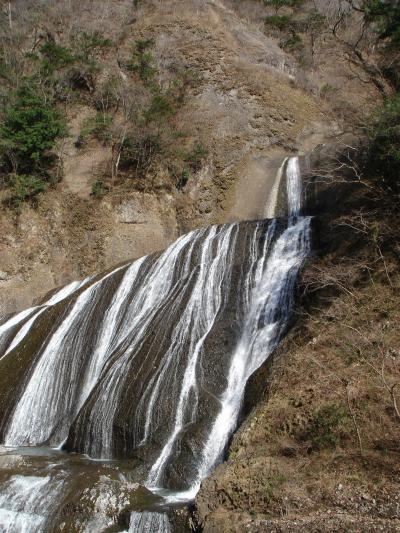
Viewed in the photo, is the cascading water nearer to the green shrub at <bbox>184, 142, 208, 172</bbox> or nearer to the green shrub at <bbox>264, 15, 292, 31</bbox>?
the green shrub at <bbox>184, 142, 208, 172</bbox>

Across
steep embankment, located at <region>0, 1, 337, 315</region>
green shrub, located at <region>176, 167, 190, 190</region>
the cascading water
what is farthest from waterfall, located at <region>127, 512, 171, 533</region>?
green shrub, located at <region>176, 167, 190, 190</region>

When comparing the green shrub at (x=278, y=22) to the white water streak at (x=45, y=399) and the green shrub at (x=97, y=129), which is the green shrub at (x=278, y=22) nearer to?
the green shrub at (x=97, y=129)

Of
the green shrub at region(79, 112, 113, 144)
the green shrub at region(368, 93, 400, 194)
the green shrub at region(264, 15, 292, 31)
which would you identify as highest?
the green shrub at region(264, 15, 292, 31)

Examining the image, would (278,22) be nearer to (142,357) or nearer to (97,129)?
(97,129)

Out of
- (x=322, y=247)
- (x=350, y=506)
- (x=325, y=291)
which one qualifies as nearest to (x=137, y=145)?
(x=322, y=247)

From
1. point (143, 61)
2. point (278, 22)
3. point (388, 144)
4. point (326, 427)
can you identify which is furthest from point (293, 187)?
Answer: point (278, 22)

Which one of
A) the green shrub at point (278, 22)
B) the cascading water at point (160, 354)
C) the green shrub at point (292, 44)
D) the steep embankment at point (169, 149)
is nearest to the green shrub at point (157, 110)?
the steep embankment at point (169, 149)
